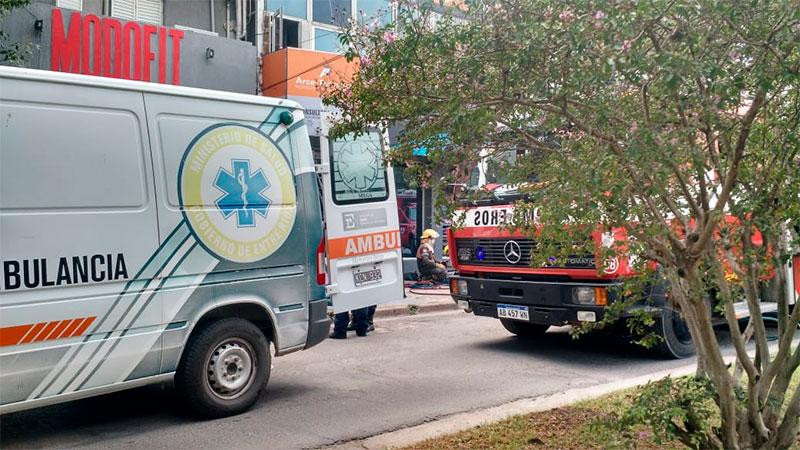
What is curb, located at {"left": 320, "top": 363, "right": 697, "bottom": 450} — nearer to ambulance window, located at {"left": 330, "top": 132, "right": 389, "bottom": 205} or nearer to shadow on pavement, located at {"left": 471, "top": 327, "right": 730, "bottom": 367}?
shadow on pavement, located at {"left": 471, "top": 327, "right": 730, "bottom": 367}

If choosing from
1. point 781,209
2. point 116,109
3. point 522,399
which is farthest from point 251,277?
point 781,209

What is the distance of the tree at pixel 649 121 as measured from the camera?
332 centimetres

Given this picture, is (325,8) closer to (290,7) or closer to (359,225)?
(290,7)

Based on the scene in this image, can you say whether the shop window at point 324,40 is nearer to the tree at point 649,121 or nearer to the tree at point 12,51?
the tree at point 12,51

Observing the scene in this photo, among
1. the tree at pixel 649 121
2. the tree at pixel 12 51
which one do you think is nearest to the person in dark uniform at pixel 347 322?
the tree at pixel 12 51

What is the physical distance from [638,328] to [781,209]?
1487mm

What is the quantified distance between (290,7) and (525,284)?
31.0 feet

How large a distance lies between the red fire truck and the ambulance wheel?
2634 millimetres

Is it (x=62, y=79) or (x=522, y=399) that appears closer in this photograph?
(x=62, y=79)

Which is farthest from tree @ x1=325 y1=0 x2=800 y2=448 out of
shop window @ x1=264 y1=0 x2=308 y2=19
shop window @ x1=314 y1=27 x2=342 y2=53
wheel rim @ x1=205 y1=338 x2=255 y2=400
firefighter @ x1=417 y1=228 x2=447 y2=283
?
shop window @ x1=314 y1=27 x2=342 y2=53

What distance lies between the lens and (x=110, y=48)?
40.3 feet

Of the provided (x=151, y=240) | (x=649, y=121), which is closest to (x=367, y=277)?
(x=151, y=240)

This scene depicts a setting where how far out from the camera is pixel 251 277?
6227mm

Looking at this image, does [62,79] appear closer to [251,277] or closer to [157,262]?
[157,262]
